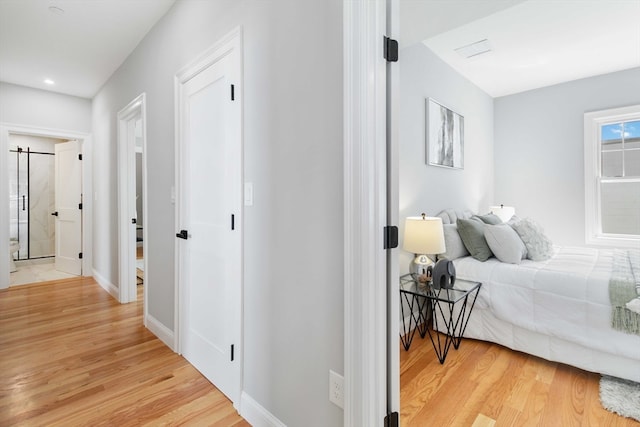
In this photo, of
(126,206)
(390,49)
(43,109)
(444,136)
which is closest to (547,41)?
(444,136)

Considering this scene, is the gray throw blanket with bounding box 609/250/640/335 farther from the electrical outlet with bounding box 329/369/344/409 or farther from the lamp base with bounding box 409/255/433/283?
the electrical outlet with bounding box 329/369/344/409

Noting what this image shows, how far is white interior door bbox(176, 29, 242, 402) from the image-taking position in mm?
1762

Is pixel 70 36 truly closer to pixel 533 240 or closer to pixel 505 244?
pixel 505 244

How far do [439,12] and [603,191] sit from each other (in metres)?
3.44

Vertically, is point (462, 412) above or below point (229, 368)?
below

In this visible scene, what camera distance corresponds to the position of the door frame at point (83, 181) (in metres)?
3.91

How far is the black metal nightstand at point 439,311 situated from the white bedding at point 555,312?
10cm

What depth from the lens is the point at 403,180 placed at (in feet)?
8.98

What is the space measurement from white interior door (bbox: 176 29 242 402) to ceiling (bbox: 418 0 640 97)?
65.9 inches

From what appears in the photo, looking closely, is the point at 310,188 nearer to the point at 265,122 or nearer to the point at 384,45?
the point at 265,122

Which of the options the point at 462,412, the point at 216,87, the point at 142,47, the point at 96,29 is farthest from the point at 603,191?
the point at 96,29

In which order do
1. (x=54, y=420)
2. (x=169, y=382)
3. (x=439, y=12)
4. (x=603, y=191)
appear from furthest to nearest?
(x=603, y=191) → (x=439, y=12) → (x=169, y=382) → (x=54, y=420)

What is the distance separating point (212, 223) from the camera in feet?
6.53

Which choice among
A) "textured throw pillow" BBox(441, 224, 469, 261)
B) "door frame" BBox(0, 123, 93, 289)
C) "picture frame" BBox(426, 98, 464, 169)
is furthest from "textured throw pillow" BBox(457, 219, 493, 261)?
"door frame" BBox(0, 123, 93, 289)
